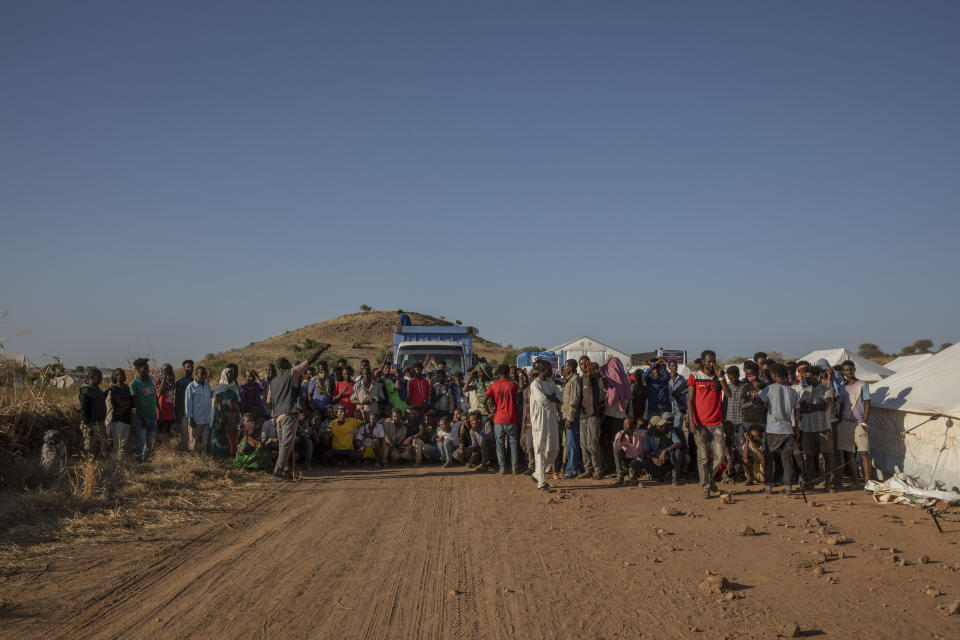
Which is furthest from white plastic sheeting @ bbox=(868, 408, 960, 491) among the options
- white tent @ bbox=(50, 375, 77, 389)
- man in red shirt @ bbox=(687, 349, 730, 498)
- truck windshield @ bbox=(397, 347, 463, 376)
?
white tent @ bbox=(50, 375, 77, 389)

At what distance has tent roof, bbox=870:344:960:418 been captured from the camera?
9.67 m

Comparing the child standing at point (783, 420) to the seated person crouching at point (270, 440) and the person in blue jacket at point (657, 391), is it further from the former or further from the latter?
the seated person crouching at point (270, 440)

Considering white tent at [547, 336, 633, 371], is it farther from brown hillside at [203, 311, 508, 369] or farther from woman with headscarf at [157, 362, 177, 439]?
woman with headscarf at [157, 362, 177, 439]

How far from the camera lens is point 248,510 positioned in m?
8.81

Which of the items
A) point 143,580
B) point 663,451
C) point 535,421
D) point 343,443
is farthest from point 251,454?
point 663,451

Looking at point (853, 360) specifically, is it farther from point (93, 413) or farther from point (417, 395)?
point (93, 413)

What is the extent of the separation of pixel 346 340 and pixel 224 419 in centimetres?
5142

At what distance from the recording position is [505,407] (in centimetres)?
1132

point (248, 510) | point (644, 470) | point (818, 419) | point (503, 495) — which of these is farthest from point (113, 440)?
point (818, 419)

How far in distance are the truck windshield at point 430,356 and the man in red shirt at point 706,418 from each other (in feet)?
27.2

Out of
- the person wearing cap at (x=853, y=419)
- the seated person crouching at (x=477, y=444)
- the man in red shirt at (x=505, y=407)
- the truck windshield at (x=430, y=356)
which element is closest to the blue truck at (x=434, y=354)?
the truck windshield at (x=430, y=356)

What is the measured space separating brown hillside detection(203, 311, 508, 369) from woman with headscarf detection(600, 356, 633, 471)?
1643 inches

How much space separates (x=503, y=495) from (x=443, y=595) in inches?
176

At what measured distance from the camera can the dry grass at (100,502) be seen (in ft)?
22.9
